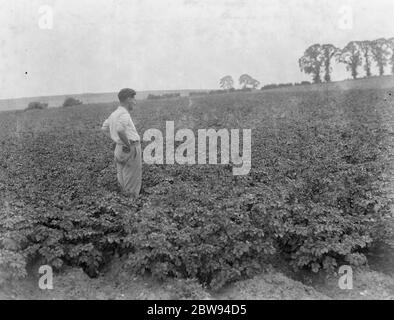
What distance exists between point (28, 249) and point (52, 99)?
1427 inches

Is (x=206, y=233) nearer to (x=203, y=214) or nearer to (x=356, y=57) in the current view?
(x=203, y=214)

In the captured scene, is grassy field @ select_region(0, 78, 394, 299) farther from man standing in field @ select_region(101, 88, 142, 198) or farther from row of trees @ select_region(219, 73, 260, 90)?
row of trees @ select_region(219, 73, 260, 90)

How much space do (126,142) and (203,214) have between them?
58.1 inches

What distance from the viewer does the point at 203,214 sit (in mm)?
5078

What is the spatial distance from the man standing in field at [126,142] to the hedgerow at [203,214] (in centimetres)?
29

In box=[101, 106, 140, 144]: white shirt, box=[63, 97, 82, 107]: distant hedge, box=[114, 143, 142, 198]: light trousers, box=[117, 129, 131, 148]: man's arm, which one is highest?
box=[63, 97, 82, 107]: distant hedge

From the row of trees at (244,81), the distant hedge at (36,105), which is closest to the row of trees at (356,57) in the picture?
the row of trees at (244,81)

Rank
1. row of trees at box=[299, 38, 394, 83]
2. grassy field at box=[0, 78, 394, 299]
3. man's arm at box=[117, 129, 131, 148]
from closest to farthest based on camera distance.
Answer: grassy field at box=[0, 78, 394, 299] → man's arm at box=[117, 129, 131, 148] → row of trees at box=[299, 38, 394, 83]

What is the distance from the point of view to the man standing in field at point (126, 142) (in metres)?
5.84

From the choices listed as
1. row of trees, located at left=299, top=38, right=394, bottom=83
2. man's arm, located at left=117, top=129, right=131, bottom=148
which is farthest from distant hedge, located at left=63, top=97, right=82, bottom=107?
man's arm, located at left=117, top=129, right=131, bottom=148

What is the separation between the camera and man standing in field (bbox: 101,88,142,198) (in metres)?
5.84

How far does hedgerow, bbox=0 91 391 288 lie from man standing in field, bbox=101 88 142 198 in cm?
29

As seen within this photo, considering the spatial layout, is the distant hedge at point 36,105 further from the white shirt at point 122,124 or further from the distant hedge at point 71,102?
the white shirt at point 122,124
